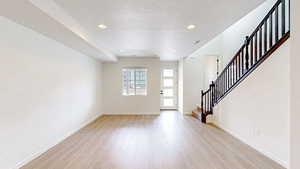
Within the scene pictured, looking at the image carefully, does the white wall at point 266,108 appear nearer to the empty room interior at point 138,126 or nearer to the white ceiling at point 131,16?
the empty room interior at point 138,126

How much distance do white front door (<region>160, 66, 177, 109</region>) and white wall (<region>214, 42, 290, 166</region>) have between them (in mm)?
4530

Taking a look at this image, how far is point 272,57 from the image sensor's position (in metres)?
2.96

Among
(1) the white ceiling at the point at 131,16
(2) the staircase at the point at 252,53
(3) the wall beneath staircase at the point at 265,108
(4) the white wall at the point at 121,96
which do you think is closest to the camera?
(1) the white ceiling at the point at 131,16

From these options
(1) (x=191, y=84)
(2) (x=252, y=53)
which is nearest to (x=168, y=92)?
(1) (x=191, y=84)

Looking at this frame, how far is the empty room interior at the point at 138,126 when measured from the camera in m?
2.41

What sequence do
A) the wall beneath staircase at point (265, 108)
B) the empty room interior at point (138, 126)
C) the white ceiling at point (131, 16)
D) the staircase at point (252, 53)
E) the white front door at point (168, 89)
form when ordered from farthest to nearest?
the white front door at point (168, 89), the staircase at point (252, 53), the wall beneath staircase at point (265, 108), the empty room interior at point (138, 126), the white ceiling at point (131, 16)

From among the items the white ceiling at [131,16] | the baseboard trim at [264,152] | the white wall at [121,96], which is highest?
the white ceiling at [131,16]

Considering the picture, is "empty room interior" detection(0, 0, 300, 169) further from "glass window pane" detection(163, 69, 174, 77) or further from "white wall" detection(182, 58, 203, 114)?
"glass window pane" detection(163, 69, 174, 77)

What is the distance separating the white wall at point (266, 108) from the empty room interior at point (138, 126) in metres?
0.02

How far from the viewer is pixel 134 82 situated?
753cm

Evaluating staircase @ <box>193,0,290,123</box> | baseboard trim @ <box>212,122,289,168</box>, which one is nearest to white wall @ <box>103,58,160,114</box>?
staircase @ <box>193,0,290,123</box>

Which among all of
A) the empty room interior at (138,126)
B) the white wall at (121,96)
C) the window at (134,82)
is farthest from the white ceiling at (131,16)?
the window at (134,82)

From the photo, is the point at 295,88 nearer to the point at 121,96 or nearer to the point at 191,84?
the point at 191,84

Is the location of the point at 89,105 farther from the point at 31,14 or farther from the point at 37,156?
the point at 31,14
